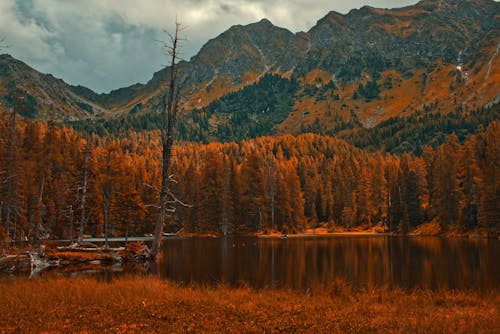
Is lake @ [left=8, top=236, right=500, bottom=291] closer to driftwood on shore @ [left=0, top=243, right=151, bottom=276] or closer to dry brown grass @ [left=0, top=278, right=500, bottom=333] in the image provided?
driftwood on shore @ [left=0, top=243, right=151, bottom=276]

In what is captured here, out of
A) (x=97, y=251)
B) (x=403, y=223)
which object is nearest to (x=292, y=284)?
(x=97, y=251)

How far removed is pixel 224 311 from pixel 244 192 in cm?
9853

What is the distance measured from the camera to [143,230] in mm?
121000

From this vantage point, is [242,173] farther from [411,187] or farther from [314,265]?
[314,265]

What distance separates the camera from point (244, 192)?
370 feet

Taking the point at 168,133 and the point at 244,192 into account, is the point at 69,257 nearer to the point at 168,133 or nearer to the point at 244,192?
the point at 168,133

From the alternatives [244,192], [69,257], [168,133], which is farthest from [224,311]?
[244,192]

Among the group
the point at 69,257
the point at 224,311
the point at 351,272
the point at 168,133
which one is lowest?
the point at 351,272

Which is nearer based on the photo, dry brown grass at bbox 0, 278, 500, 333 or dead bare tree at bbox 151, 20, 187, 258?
dry brown grass at bbox 0, 278, 500, 333

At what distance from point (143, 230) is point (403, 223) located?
72.3 metres

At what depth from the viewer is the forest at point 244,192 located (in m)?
63.0

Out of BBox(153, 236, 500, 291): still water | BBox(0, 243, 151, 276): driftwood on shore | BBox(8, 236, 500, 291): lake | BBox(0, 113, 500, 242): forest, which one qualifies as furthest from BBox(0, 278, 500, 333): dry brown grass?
BBox(0, 113, 500, 242): forest

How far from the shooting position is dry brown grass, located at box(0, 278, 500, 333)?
38.9 ft

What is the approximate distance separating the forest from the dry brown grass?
35.0 m
